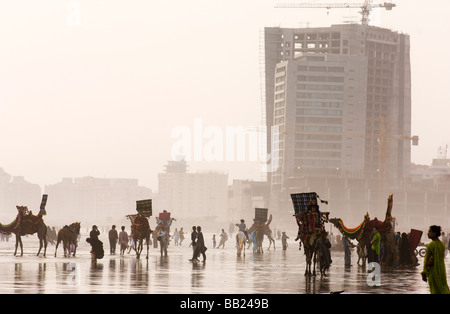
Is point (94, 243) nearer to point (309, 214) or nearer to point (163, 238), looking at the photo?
point (163, 238)

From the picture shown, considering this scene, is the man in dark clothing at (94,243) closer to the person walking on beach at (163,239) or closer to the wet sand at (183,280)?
the wet sand at (183,280)

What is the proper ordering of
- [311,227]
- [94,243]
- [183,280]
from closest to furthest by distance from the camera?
[183,280]
[311,227]
[94,243]

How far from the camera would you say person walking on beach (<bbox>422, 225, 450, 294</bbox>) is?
50.6 ft

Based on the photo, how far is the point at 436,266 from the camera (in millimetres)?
15461

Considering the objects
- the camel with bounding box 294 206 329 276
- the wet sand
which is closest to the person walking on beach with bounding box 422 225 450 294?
the wet sand

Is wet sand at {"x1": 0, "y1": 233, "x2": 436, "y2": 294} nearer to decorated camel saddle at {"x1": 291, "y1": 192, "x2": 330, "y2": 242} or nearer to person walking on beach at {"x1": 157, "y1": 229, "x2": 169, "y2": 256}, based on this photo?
decorated camel saddle at {"x1": 291, "y1": 192, "x2": 330, "y2": 242}

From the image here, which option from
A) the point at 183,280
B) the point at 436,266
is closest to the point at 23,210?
the point at 183,280

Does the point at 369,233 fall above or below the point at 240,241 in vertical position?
above

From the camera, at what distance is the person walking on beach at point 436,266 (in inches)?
607
